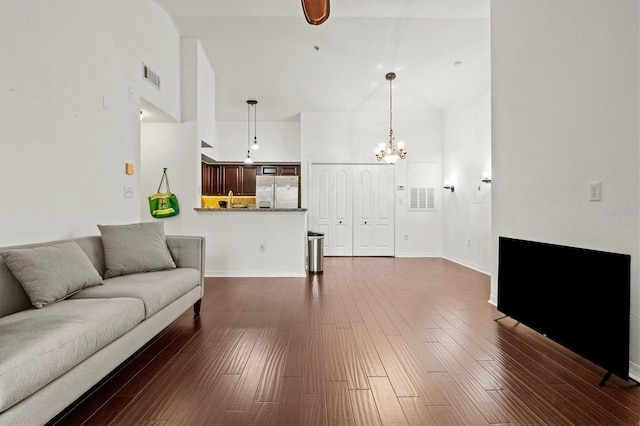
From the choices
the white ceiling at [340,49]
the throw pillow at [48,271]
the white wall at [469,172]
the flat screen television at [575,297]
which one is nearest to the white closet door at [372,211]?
the white wall at [469,172]

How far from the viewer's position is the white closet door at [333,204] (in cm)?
777

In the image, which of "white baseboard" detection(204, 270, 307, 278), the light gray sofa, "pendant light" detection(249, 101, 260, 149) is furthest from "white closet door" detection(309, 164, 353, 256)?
the light gray sofa

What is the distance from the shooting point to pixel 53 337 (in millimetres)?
1472

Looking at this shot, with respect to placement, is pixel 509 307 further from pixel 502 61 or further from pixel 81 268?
pixel 81 268

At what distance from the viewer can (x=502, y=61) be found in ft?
11.3

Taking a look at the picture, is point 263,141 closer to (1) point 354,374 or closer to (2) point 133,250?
(2) point 133,250

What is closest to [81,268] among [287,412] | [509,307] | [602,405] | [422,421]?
[287,412]

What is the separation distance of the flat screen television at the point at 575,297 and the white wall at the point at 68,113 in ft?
12.9

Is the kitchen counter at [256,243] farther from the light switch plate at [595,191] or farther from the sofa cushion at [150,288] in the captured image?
the light switch plate at [595,191]

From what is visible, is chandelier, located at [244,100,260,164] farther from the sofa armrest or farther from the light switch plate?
the light switch plate

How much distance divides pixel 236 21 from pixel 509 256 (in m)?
4.71

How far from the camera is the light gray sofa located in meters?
1.29

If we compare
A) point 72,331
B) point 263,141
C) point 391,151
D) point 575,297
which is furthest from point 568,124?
point 263,141

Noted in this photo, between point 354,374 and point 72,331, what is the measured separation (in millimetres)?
1572
